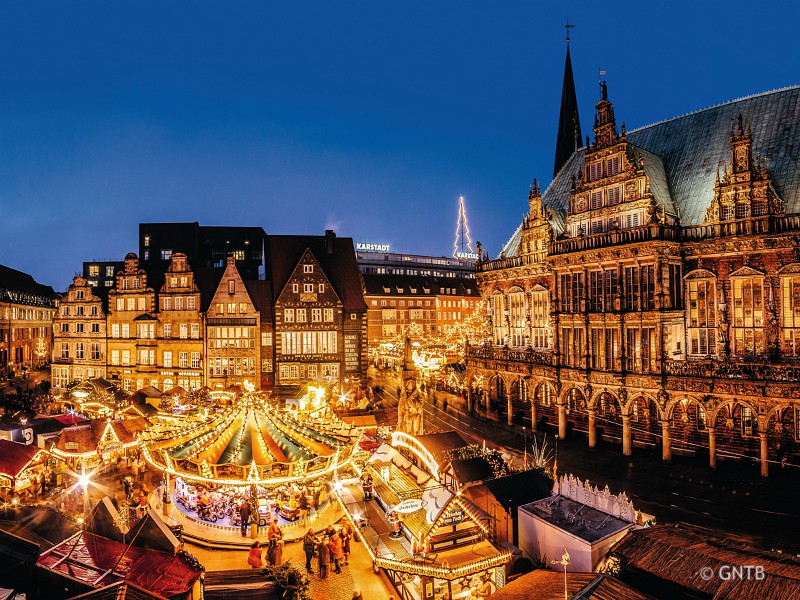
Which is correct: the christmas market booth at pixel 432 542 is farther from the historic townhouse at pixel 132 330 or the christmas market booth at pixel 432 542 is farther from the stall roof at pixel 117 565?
the historic townhouse at pixel 132 330

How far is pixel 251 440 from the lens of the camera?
17.4m

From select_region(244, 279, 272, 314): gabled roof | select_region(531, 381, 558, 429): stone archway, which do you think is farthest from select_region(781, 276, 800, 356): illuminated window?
select_region(244, 279, 272, 314): gabled roof

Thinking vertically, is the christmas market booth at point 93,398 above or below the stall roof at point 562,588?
above

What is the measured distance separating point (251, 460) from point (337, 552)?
4.04m

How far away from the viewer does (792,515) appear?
742 inches

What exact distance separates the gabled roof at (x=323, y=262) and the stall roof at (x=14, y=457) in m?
23.5

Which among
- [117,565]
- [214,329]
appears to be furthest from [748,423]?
[214,329]

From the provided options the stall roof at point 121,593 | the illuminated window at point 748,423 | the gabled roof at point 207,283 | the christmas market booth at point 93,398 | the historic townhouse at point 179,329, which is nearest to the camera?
the stall roof at point 121,593

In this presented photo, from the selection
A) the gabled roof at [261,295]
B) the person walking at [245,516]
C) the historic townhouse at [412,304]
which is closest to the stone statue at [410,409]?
the person walking at [245,516]

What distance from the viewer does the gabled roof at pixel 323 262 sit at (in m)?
44.7

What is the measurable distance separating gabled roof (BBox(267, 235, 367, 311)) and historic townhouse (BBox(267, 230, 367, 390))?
0.09 m

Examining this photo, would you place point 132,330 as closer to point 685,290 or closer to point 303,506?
point 303,506

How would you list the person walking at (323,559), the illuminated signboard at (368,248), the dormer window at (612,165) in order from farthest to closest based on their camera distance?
the illuminated signboard at (368,248)
the dormer window at (612,165)
the person walking at (323,559)

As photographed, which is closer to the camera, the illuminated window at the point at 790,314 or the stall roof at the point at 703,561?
the stall roof at the point at 703,561
